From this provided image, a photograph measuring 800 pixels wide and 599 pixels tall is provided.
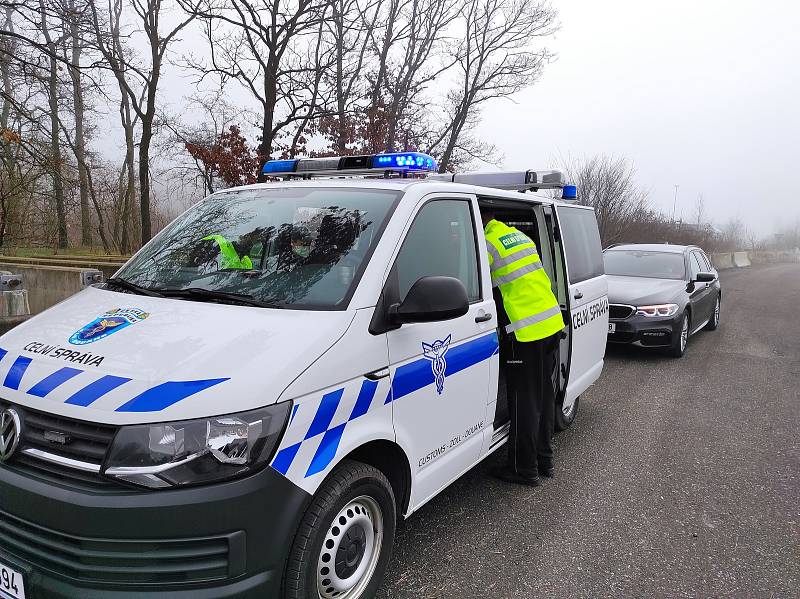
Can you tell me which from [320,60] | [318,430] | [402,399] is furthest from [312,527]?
[320,60]

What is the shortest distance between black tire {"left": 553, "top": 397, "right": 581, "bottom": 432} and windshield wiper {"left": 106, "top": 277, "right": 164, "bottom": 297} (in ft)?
10.4

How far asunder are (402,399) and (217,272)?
108 centimetres

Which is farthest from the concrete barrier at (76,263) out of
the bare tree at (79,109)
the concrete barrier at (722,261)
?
the concrete barrier at (722,261)

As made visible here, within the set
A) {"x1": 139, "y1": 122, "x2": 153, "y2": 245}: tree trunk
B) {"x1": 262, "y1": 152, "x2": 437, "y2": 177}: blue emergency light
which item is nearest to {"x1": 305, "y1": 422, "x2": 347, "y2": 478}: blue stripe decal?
{"x1": 262, "y1": 152, "x2": 437, "y2": 177}: blue emergency light

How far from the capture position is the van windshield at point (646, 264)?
929cm

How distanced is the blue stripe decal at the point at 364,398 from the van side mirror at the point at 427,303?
0.29m

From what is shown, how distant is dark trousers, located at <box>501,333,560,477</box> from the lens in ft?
12.1

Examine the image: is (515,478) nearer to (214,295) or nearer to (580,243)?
(580,243)

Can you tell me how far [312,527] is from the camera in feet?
6.84

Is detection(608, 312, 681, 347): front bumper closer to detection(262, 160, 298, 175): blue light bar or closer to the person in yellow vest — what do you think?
the person in yellow vest

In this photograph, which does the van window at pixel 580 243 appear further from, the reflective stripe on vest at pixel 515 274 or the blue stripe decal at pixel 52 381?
the blue stripe decal at pixel 52 381

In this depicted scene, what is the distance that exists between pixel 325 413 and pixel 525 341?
72.4 inches

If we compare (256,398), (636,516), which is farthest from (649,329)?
(256,398)

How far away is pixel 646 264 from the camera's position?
9.52 meters
